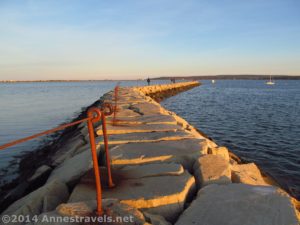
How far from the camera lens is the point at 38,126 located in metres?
13.2

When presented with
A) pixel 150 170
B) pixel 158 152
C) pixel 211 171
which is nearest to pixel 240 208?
pixel 211 171

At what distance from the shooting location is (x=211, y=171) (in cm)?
329

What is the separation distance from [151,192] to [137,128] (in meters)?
2.99

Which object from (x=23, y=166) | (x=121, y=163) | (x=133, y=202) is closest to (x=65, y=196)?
(x=121, y=163)

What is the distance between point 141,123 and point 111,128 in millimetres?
934

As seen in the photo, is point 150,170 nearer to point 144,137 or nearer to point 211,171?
point 211,171

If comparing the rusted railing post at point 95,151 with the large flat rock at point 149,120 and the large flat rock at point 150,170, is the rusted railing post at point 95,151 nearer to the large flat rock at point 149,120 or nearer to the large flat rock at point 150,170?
the large flat rock at point 150,170

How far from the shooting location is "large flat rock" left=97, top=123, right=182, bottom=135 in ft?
17.9

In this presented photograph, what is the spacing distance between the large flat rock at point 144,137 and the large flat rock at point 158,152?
31cm

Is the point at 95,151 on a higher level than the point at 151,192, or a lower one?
higher

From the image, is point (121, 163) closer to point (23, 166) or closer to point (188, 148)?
point (188, 148)

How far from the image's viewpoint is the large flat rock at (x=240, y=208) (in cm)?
227

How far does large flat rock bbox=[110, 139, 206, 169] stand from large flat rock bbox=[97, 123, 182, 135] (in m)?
1.03

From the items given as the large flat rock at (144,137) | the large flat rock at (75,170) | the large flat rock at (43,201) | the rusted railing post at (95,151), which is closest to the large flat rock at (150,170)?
the large flat rock at (75,170)
